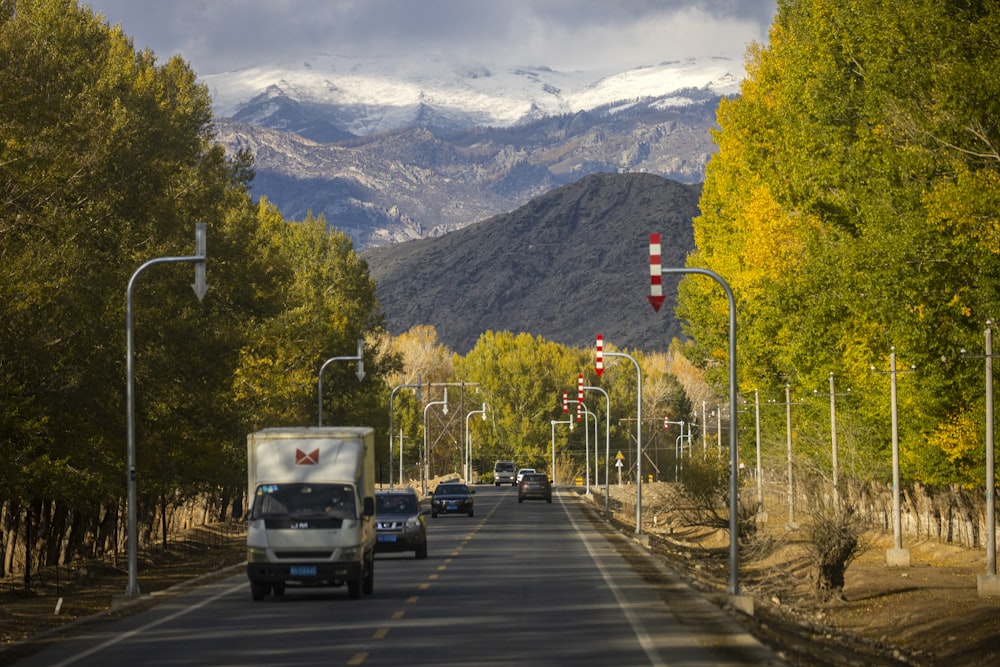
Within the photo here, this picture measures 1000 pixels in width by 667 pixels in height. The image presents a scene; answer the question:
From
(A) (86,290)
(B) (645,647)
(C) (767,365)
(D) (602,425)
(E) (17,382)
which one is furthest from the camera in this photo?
(D) (602,425)

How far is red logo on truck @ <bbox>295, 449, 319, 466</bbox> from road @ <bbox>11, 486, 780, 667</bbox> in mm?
2493

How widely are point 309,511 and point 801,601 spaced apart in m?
16.5

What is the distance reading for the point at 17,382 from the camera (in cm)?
3456

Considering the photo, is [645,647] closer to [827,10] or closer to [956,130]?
[956,130]

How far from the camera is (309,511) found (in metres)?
27.4

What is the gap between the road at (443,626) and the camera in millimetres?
18875

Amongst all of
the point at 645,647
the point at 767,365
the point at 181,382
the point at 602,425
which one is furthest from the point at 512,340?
the point at 645,647

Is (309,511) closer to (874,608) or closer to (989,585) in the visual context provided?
(874,608)

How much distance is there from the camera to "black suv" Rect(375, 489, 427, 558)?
134 feet

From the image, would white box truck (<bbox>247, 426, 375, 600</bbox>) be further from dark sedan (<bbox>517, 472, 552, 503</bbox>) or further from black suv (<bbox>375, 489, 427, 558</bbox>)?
dark sedan (<bbox>517, 472, 552, 503</bbox>)

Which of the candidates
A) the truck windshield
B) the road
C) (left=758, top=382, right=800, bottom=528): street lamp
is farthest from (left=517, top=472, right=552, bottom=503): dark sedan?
the truck windshield

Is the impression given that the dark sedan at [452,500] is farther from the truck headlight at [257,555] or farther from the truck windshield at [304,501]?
the truck headlight at [257,555]

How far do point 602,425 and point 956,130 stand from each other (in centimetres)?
14332

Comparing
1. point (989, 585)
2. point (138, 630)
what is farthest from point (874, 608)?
point (138, 630)
